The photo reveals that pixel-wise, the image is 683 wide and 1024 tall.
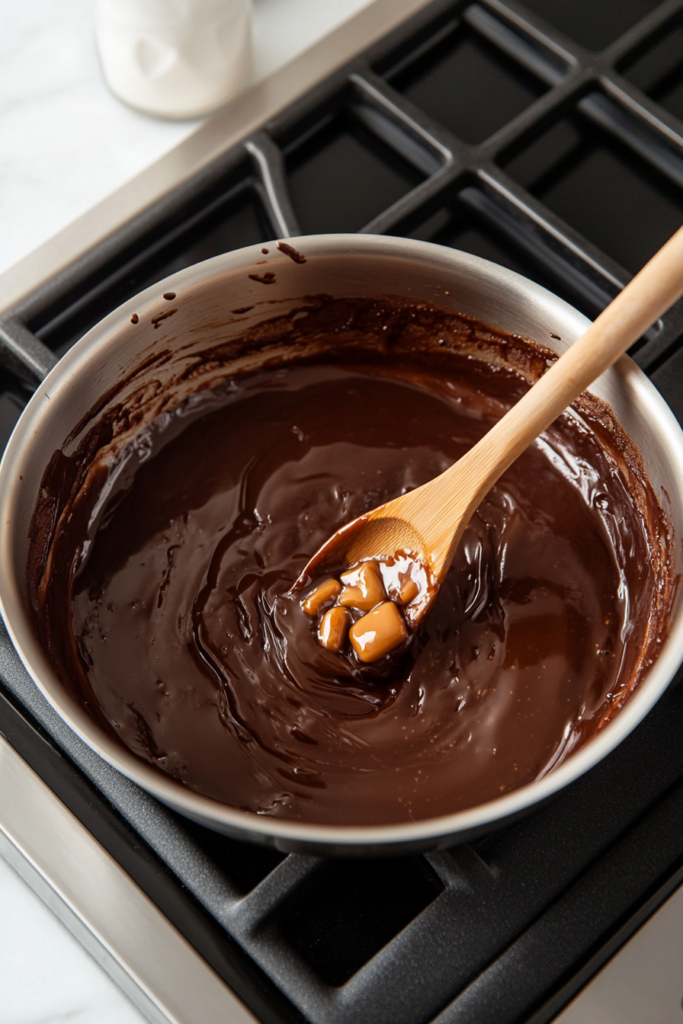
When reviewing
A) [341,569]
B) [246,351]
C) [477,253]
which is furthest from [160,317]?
[477,253]

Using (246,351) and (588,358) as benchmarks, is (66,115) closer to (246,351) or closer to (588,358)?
(246,351)

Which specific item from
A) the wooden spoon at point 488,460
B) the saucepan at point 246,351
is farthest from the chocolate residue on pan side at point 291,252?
the wooden spoon at point 488,460

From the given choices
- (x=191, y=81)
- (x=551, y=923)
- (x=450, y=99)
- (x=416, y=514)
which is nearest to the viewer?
(x=551, y=923)

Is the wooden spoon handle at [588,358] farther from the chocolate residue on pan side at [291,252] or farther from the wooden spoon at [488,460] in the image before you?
the chocolate residue on pan side at [291,252]

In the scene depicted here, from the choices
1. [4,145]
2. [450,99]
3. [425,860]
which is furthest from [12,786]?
[450,99]

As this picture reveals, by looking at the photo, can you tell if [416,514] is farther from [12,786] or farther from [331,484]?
[12,786]

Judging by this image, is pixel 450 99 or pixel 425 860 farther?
pixel 450 99

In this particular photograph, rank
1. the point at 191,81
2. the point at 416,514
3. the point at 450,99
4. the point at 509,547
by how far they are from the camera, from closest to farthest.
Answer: the point at 416,514
the point at 509,547
the point at 191,81
the point at 450,99
